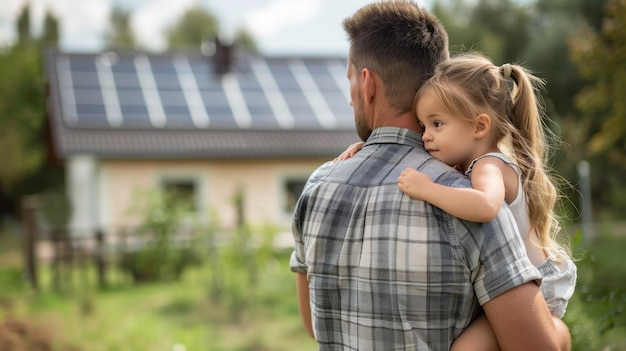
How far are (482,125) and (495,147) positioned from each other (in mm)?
90

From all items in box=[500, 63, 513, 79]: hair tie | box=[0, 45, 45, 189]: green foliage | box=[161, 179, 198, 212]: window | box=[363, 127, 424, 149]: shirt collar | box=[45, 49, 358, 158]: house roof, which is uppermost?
box=[500, 63, 513, 79]: hair tie

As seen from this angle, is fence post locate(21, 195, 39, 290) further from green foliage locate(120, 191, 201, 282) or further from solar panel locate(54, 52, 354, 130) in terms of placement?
solar panel locate(54, 52, 354, 130)

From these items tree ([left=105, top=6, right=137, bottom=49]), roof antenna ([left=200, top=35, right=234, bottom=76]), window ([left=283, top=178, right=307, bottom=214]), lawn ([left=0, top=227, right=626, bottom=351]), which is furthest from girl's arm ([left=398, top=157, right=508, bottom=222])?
tree ([left=105, top=6, right=137, bottom=49])

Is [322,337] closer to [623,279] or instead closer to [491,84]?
[491,84]

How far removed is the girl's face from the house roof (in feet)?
50.5

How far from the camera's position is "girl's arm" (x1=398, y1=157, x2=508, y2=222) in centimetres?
173

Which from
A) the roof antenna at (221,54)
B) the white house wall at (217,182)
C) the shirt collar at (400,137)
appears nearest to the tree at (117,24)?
the roof antenna at (221,54)

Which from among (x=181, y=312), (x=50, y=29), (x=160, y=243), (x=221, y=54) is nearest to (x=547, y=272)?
(x=181, y=312)

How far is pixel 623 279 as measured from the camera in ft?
16.0

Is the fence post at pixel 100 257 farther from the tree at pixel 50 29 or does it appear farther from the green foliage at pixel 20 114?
the tree at pixel 50 29

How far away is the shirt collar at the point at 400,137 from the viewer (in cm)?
202

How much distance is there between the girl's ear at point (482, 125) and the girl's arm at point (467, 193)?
113 mm

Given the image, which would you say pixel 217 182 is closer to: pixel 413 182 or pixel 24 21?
pixel 413 182

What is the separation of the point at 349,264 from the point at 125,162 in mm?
16244
